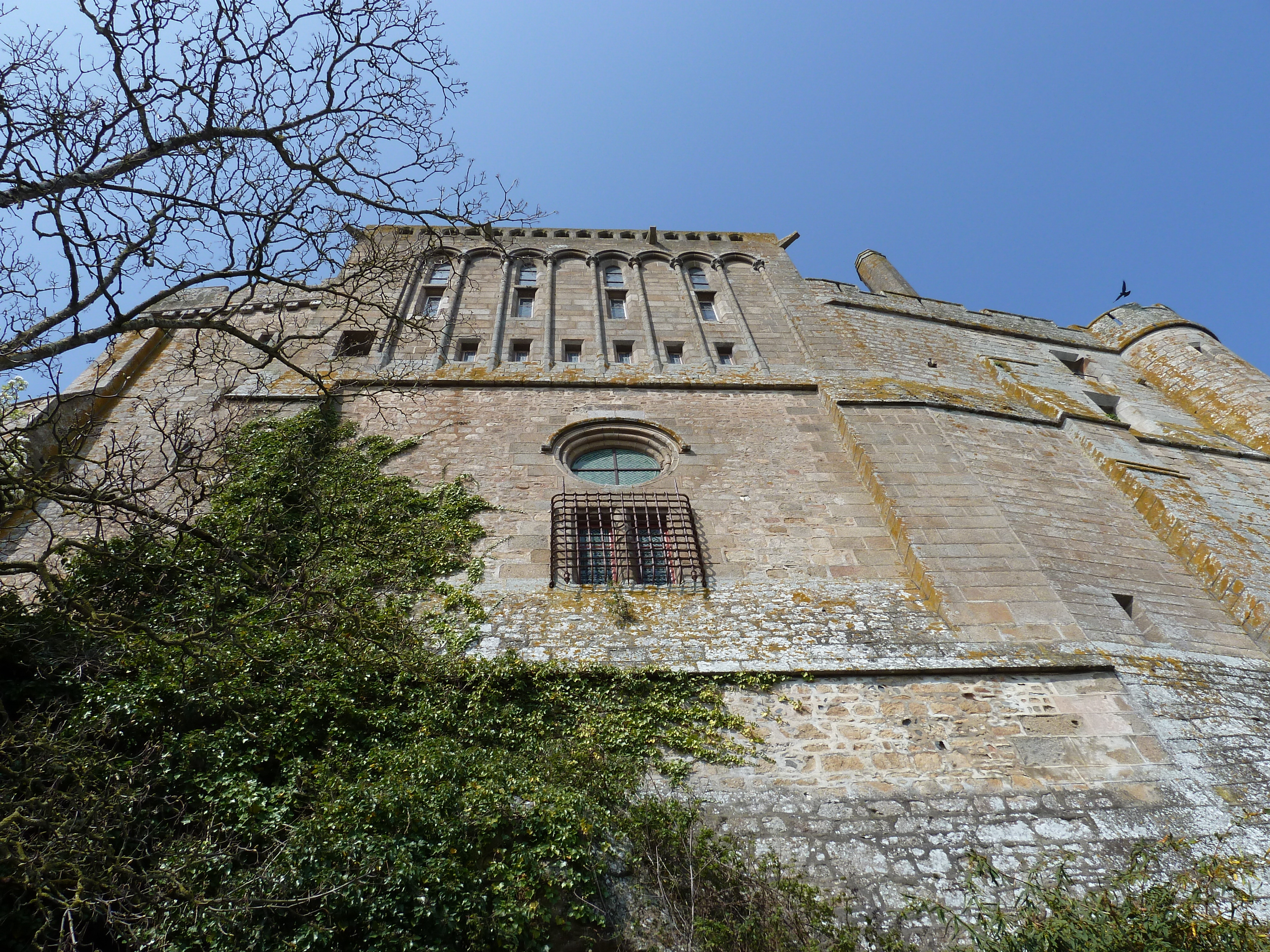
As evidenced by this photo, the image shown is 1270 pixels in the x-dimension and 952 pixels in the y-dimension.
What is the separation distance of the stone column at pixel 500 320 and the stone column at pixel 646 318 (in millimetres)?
2314

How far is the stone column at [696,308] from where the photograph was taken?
1214 cm

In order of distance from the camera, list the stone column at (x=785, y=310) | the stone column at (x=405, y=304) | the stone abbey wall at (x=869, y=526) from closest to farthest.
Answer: the stone abbey wall at (x=869, y=526) → the stone column at (x=405, y=304) → the stone column at (x=785, y=310)

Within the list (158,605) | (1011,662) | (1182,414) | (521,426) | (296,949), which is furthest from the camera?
(1182,414)

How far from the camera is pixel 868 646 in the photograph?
7.13m

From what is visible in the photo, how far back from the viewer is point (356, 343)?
480 inches

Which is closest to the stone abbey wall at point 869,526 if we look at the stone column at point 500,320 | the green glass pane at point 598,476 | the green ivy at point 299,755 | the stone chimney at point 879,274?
the stone column at point 500,320

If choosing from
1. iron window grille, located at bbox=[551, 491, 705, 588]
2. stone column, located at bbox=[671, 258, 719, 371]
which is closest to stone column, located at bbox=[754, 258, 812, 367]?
stone column, located at bbox=[671, 258, 719, 371]

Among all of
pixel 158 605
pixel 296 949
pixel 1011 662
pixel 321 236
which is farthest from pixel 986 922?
pixel 321 236

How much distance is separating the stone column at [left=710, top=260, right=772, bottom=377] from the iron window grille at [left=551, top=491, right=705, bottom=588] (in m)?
3.91

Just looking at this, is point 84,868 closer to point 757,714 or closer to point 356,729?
point 356,729

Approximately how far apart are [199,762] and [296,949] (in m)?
1.58

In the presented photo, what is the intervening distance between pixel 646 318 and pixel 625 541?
583cm

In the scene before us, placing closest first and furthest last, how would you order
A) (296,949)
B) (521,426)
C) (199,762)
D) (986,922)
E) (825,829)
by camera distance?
(296,949), (986,922), (199,762), (825,829), (521,426)

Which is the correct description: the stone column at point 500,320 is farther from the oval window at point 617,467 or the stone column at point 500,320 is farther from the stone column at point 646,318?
the oval window at point 617,467
